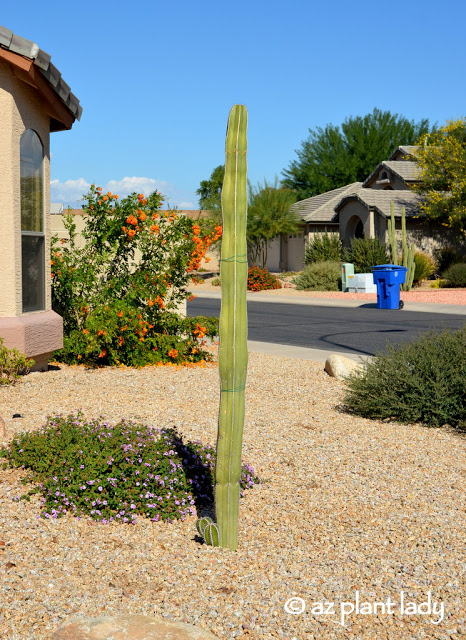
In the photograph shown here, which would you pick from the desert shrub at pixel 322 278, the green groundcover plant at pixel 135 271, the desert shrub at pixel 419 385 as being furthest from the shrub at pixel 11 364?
the desert shrub at pixel 322 278

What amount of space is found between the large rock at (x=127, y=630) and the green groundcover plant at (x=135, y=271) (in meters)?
7.14

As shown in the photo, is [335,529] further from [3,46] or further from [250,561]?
[3,46]

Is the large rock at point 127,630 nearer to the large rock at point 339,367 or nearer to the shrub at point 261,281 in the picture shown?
the large rock at point 339,367

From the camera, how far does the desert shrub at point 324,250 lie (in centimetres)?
3591

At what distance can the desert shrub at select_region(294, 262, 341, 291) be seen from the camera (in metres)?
31.6

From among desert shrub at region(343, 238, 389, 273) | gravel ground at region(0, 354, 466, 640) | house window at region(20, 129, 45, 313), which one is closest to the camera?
gravel ground at region(0, 354, 466, 640)

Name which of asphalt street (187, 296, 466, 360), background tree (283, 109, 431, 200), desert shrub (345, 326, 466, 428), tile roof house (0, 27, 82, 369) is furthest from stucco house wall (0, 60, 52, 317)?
background tree (283, 109, 431, 200)

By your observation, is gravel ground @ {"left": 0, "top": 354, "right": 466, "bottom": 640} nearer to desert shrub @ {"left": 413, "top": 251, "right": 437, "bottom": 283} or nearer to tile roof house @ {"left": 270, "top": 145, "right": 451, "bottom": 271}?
desert shrub @ {"left": 413, "top": 251, "right": 437, "bottom": 283}

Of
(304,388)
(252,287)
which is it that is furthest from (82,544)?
(252,287)

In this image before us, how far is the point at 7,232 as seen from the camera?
9125 millimetres

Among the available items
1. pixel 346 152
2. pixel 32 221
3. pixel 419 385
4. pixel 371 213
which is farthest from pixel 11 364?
pixel 346 152

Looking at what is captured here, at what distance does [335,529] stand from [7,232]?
5.81 meters

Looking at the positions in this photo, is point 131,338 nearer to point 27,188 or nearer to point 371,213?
point 27,188

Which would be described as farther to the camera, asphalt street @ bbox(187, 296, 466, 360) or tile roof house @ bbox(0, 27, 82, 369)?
asphalt street @ bbox(187, 296, 466, 360)
